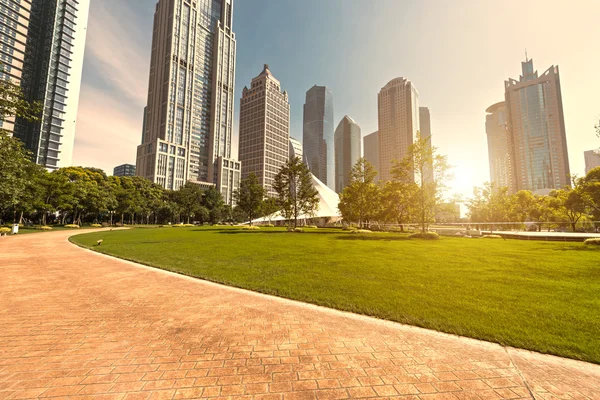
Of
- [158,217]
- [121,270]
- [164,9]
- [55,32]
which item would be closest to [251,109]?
[164,9]

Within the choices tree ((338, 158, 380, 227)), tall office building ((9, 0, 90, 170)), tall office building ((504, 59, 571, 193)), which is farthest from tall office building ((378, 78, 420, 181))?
tall office building ((9, 0, 90, 170))

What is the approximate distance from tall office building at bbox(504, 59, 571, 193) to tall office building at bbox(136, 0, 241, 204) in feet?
534

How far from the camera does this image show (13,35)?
81.1 metres

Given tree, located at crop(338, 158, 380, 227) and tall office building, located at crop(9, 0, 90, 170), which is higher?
tall office building, located at crop(9, 0, 90, 170)

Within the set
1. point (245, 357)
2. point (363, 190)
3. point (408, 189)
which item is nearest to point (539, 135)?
point (363, 190)

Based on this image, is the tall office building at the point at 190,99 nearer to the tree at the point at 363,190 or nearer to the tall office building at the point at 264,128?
the tall office building at the point at 264,128

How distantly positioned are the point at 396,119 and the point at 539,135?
270 feet

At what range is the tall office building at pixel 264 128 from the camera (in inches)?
5842

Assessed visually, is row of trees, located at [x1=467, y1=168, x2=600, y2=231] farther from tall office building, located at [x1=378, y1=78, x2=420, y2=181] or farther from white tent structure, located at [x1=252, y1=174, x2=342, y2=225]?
tall office building, located at [x1=378, y1=78, x2=420, y2=181]

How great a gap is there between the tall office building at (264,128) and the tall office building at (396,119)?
258ft

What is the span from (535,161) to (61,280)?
177m

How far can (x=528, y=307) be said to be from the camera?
4.94m

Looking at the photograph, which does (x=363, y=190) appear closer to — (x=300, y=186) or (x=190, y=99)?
(x=300, y=186)

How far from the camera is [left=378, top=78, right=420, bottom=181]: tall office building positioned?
A: 17512cm
